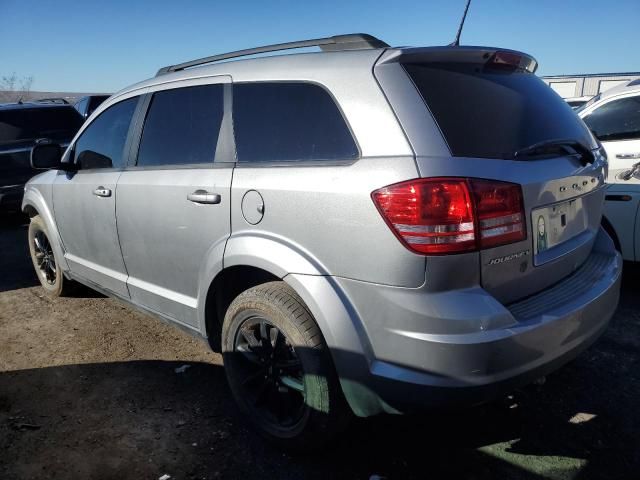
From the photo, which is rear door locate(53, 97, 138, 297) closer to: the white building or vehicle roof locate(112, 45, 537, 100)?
vehicle roof locate(112, 45, 537, 100)

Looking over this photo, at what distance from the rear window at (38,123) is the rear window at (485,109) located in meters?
7.42

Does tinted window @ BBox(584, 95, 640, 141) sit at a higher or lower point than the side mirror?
higher

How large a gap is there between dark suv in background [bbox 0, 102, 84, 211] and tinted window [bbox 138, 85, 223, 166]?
4.99 metres

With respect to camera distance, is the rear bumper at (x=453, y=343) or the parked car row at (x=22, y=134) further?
the parked car row at (x=22, y=134)

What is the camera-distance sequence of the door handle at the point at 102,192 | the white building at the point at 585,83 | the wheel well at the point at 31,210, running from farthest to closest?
the white building at the point at 585,83 < the wheel well at the point at 31,210 < the door handle at the point at 102,192

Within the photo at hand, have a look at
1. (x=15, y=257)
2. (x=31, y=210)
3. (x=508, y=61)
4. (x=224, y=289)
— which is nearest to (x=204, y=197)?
(x=224, y=289)

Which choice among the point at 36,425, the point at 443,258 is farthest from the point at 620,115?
→ the point at 36,425

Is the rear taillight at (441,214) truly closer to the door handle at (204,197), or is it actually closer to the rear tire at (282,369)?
the rear tire at (282,369)

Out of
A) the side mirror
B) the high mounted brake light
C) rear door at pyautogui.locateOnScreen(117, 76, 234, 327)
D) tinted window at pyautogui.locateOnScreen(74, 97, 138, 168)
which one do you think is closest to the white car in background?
the high mounted brake light

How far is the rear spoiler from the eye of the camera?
1999 mm

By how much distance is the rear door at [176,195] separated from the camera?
2541mm

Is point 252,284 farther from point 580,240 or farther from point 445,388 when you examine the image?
point 580,240

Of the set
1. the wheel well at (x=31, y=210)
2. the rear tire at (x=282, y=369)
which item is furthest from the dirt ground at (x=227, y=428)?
the wheel well at (x=31, y=210)

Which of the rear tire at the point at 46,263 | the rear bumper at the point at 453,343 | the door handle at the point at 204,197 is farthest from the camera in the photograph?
the rear tire at the point at 46,263
